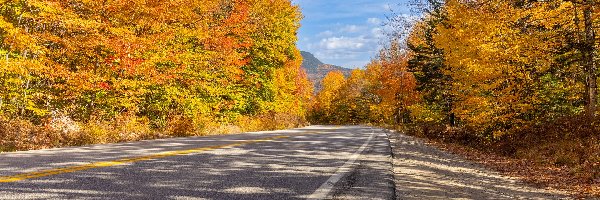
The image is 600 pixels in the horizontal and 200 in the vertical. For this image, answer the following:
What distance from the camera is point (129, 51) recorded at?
50.4ft

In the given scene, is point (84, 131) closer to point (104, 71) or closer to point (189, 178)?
A: point (104, 71)

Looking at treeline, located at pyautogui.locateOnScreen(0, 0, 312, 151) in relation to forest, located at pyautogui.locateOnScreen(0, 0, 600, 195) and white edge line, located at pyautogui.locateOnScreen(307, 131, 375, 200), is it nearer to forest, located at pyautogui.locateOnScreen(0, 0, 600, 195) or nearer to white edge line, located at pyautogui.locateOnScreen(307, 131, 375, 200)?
forest, located at pyautogui.locateOnScreen(0, 0, 600, 195)

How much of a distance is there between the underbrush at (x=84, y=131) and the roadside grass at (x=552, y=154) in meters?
9.90

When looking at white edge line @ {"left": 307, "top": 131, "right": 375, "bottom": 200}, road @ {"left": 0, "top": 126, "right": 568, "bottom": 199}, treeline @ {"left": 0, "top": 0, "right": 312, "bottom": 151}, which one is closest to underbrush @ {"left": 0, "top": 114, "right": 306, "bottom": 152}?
treeline @ {"left": 0, "top": 0, "right": 312, "bottom": 151}

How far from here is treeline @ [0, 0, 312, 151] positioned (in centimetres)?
1268

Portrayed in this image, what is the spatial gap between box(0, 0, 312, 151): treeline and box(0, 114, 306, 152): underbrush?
3cm

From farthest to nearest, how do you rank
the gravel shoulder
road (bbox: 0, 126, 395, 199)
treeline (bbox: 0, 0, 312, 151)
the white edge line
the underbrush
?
treeline (bbox: 0, 0, 312, 151) → the underbrush → the gravel shoulder → the white edge line → road (bbox: 0, 126, 395, 199)

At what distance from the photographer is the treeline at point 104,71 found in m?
12.7

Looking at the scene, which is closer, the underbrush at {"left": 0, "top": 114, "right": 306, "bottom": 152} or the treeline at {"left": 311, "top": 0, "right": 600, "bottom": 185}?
the underbrush at {"left": 0, "top": 114, "right": 306, "bottom": 152}

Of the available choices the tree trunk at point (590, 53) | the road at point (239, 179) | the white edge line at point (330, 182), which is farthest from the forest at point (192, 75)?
the white edge line at point (330, 182)

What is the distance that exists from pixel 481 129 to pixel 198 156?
38.2 feet

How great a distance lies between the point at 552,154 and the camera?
11570 millimetres

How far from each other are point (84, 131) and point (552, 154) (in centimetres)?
1267

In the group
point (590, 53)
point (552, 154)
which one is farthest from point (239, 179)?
point (590, 53)
